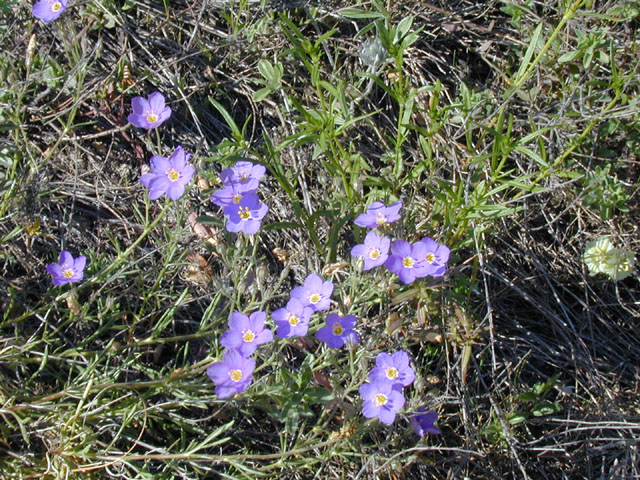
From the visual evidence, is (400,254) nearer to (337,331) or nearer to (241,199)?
(337,331)

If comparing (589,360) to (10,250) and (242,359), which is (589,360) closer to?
(242,359)

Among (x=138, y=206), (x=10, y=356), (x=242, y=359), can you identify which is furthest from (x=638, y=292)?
(x=10, y=356)

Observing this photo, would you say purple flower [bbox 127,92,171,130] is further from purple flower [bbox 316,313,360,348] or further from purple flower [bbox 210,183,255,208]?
purple flower [bbox 316,313,360,348]

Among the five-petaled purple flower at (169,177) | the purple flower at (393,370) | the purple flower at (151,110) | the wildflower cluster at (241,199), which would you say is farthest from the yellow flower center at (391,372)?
the purple flower at (151,110)

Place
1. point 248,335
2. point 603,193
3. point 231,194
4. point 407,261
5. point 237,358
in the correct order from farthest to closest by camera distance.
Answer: point 603,193 → point 231,194 → point 407,261 → point 248,335 → point 237,358

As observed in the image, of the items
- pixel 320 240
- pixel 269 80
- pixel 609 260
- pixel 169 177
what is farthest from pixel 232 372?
pixel 609 260

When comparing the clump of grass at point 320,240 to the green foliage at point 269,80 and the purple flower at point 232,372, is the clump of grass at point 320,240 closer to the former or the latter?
the green foliage at point 269,80

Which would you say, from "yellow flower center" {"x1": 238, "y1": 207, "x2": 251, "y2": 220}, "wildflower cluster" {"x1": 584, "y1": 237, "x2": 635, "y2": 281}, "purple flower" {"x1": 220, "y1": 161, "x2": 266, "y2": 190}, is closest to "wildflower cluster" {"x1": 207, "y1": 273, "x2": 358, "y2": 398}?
"yellow flower center" {"x1": 238, "y1": 207, "x2": 251, "y2": 220}
